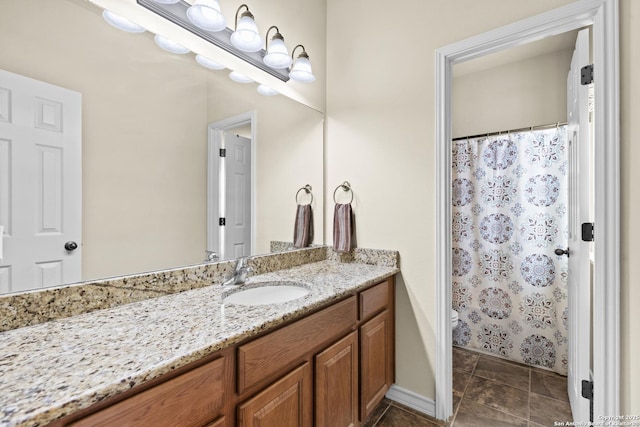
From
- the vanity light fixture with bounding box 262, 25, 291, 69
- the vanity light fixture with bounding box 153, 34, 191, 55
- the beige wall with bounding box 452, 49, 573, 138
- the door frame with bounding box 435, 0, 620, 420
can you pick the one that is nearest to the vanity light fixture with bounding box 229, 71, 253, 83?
the vanity light fixture with bounding box 262, 25, 291, 69

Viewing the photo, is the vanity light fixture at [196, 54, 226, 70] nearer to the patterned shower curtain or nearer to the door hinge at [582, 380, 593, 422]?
the patterned shower curtain

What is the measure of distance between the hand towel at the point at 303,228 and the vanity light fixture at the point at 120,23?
1229 millimetres

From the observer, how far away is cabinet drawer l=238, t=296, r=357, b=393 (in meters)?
0.91

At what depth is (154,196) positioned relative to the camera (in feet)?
4.17

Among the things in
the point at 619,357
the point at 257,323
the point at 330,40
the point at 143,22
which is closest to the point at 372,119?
the point at 330,40

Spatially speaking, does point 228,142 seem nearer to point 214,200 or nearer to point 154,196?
point 214,200

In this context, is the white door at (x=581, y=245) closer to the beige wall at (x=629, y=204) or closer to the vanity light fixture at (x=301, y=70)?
the beige wall at (x=629, y=204)

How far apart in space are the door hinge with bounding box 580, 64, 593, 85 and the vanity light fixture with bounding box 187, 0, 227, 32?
165 cm

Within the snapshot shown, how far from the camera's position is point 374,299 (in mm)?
1608

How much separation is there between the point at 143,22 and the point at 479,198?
2.57 metres

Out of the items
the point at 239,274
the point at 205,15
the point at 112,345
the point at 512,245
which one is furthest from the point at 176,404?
the point at 512,245

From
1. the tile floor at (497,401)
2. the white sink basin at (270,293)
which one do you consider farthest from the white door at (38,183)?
the tile floor at (497,401)

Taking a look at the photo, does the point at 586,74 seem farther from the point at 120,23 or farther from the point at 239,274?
the point at 120,23

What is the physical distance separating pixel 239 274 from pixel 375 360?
34.1 inches
